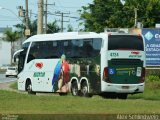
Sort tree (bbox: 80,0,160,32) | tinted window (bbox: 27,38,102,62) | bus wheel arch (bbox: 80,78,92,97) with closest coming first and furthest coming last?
1. tinted window (bbox: 27,38,102,62)
2. bus wheel arch (bbox: 80,78,92,97)
3. tree (bbox: 80,0,160,32)

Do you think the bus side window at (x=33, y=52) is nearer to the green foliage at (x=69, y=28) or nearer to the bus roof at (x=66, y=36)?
the bus roof at (x=66, y=36)

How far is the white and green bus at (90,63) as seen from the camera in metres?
26.1

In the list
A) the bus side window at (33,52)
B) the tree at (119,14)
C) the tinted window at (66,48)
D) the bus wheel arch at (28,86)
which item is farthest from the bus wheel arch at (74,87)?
the tree at (119,14)

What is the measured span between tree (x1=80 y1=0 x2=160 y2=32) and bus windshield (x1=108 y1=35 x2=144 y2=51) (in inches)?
1624

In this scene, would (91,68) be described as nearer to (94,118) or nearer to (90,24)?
(94,118)

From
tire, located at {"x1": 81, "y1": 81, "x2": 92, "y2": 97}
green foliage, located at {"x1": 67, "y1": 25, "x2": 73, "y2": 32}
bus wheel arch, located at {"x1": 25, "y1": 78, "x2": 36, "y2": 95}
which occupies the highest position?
green foliage, located at {"x1": 67, "y1": 25, "x2": 73, "y2": 32}

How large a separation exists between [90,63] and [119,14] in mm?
43202

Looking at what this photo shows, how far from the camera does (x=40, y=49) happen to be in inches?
1212

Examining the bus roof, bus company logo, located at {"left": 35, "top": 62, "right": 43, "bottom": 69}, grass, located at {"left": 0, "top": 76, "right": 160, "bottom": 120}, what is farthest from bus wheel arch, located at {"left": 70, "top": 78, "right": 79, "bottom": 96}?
grass, located at {"left": 0, "top": 76, "right": 160, "bottom": 120}

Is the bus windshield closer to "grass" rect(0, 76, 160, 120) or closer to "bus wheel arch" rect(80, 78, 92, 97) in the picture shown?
"bus wheel arch" rect(80, 78, 92, 97)

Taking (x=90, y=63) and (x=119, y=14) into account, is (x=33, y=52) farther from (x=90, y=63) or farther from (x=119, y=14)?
(x=119, y=14)

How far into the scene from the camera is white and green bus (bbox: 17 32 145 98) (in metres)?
26.1

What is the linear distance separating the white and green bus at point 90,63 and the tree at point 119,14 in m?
38.4

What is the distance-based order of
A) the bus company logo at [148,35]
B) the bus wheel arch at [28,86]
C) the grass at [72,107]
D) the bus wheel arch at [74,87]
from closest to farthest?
the grass at [72,107] < the bus wheel arch at [74,87] < the bus wheel arch at [28,86] < the bus company logo at [148,35]
